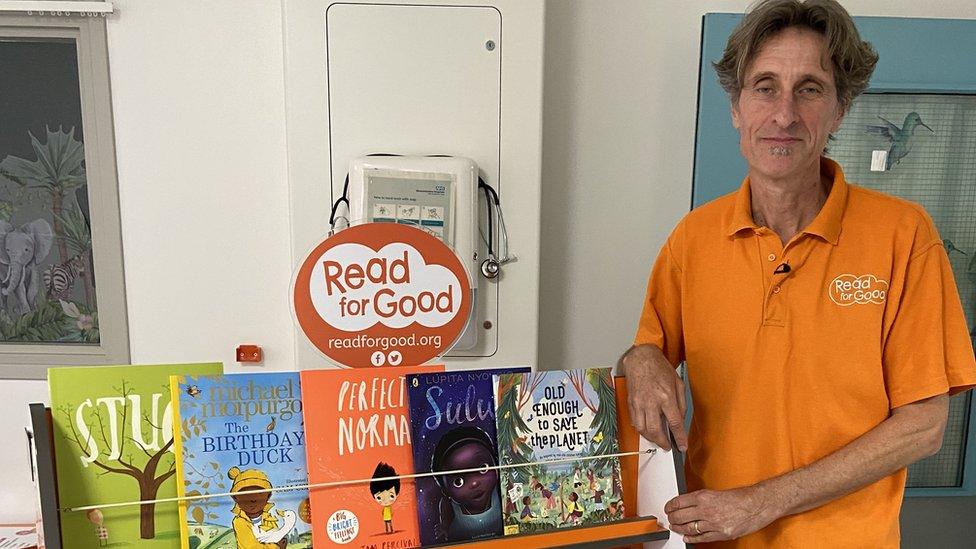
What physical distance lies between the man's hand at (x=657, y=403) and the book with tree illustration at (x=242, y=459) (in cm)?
47

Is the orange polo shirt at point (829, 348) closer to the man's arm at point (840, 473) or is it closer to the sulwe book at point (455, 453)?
the man's arm at point (840, 473)

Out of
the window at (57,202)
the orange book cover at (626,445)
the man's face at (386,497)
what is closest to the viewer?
the man's face at (386,497)

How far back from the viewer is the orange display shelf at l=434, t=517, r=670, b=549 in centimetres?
83

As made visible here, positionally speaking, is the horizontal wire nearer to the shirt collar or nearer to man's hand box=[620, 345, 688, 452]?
man's hand box=[620, 345, 688, 452]

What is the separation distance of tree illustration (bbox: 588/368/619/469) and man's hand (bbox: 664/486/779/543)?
11 centimetres

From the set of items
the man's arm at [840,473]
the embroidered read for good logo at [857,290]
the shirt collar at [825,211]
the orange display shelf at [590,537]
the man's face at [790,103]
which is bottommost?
the orange display shelf at [590,537]

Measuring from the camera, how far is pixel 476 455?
2.78 ft

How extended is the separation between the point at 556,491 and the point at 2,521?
1956 millimetres

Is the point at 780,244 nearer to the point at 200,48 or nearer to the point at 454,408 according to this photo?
the point at 454,408

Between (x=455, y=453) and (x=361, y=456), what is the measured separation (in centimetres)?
12

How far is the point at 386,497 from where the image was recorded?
81 centimetres

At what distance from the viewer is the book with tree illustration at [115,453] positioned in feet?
2.43

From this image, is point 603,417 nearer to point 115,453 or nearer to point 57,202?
point 115,453

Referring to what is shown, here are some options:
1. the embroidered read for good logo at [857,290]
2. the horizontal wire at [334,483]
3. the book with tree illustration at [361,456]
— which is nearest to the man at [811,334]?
the embroidered read for good logo at [857,290]
